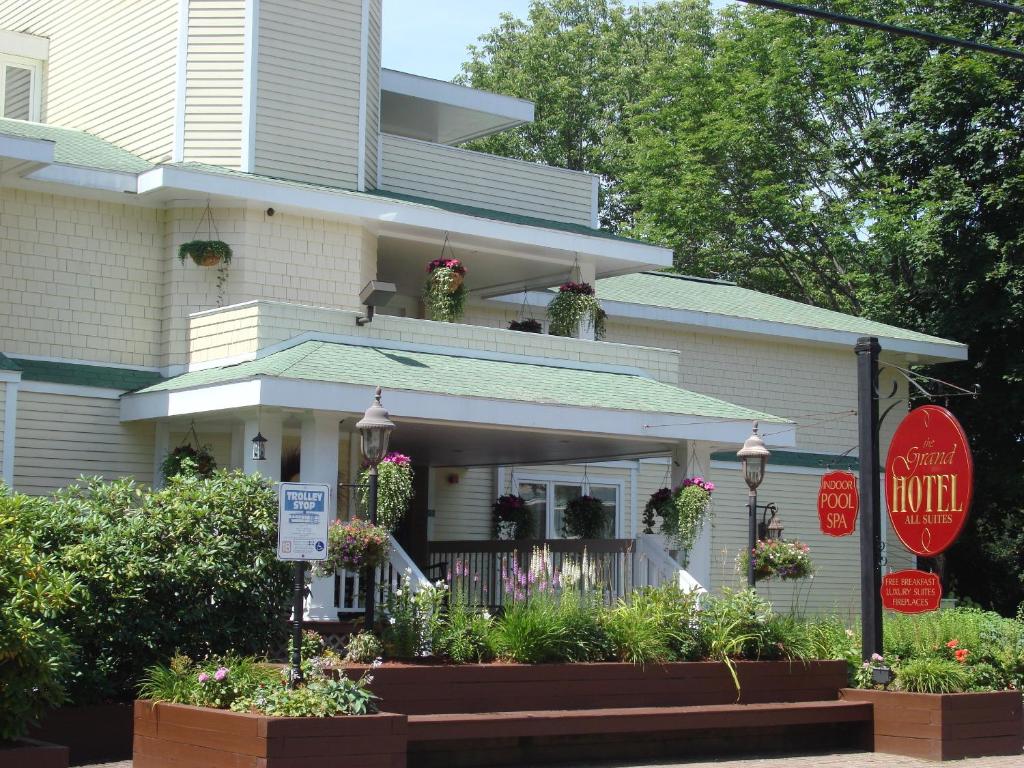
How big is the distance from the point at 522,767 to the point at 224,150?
9824 mm

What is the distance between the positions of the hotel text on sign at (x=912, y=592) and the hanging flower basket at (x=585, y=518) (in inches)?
274

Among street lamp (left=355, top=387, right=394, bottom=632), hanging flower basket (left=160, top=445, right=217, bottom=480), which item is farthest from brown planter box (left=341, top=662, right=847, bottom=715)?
hanging flower basket (left=160, top=445, right=217, bottom=480)

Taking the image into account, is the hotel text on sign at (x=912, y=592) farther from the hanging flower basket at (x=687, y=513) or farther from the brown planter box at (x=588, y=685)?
the hanging flower basket at (x=687, y=513)

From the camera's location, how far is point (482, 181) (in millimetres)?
21812

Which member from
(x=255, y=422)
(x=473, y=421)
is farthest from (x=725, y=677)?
(x=255, y=422)

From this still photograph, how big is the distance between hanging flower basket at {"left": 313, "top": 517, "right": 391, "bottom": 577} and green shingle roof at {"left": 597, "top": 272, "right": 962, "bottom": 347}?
37.2 feet

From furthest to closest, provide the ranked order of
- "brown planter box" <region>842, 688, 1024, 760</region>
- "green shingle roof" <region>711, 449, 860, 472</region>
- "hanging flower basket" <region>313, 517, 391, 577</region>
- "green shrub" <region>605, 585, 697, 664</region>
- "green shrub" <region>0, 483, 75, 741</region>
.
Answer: "green shingle roof" <region>711, 449, 860, 472</region> → "green shrub" <region>605, 585, 697, 664</region> → "brown planter box" <region>842, 688, 1024, 760</region> → "hanging flower basket" <region>313, 517, 391, 577</region> → "green shrub" <region>0, 483, 75, 741</region>

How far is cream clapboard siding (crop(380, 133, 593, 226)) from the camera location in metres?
21.1

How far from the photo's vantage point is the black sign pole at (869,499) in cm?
1479

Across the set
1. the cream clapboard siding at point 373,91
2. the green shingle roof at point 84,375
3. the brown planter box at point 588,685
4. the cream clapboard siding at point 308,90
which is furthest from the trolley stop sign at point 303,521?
the cream clapboard siding at point 373,91

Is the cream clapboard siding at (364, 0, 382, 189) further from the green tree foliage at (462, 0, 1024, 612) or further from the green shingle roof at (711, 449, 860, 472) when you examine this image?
the green tree foliage at (462, 0, 1024, 612)

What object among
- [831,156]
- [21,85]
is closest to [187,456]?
[21,85]

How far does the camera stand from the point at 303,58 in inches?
762

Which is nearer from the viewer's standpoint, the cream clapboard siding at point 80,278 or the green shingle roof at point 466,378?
the green shingle roof at point 466,378
